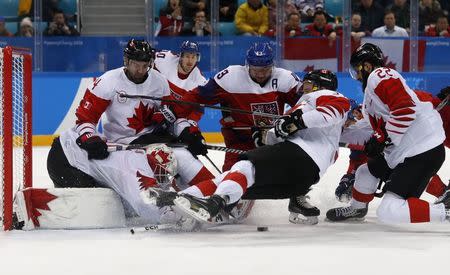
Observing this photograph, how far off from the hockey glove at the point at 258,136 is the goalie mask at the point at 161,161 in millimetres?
591

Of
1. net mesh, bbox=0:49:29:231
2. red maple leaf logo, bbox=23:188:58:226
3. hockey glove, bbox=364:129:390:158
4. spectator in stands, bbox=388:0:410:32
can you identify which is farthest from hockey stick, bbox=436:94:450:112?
spectator in stands, bbox=388:0:410:32

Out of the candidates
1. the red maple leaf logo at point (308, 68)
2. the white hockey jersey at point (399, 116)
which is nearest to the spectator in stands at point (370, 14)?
the red maple leaf logo at point (308, 68)

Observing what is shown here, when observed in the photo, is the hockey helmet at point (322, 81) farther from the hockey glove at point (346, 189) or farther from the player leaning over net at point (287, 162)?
the hockey glove at point (346, 189)

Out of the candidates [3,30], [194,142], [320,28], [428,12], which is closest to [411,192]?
[194,142]

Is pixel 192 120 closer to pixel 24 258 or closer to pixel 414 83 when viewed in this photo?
pixel 24 258

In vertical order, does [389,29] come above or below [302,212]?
above

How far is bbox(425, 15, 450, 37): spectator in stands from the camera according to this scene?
8.94 metres

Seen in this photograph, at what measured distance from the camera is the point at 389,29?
880cm

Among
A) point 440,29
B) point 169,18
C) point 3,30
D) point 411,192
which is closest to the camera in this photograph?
point 411,192

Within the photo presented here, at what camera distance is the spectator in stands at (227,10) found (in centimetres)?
873

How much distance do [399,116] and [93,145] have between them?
4.93ft

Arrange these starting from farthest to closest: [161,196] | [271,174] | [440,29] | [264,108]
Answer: [440,29]
[264,108]
[271,174]
[161,196]

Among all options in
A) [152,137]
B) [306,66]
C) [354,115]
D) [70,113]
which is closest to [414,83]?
[306,66]

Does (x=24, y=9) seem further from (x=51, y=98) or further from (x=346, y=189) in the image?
(x=346, y=189)
